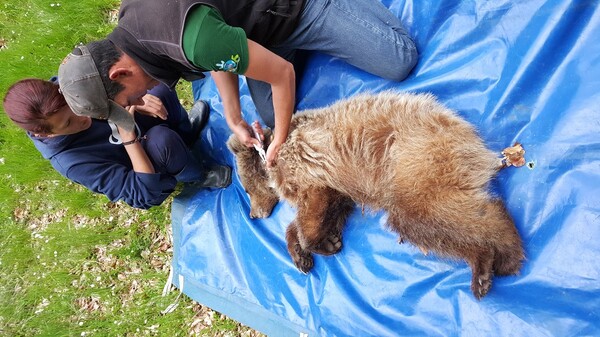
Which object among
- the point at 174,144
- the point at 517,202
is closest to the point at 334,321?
the point at 517,202

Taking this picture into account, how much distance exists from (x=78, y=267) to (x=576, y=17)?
540 centimetres

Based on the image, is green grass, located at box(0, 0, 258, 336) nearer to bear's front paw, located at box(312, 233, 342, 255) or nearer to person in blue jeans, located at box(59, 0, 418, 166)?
bear's front paw, located at box(312, 233, 342, 255)

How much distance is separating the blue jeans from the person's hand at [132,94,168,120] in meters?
1.20

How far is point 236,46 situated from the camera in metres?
2.36

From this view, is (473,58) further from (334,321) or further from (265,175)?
(334,321)

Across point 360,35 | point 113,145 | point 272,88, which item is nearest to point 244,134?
point 272,88

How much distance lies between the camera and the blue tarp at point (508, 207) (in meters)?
2.72

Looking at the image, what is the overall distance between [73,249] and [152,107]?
2317mm

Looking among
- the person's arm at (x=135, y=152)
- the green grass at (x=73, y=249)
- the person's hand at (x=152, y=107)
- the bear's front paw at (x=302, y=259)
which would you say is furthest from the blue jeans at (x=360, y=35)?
the green grass at (x=73, y=249)

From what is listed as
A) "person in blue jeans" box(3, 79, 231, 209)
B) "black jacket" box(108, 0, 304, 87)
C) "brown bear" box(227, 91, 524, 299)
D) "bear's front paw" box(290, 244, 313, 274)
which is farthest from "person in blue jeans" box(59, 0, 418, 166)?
"bear's front paw" box(290, 244, 313, 274)

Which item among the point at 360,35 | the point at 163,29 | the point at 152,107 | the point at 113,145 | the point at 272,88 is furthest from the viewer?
the point at 152,107

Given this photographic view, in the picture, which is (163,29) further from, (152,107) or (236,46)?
(152,107)

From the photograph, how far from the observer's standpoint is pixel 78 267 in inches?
193

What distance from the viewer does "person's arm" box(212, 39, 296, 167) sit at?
2.56m
